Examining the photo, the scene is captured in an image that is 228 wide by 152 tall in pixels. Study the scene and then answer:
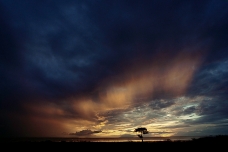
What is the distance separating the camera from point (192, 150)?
29.0 metres

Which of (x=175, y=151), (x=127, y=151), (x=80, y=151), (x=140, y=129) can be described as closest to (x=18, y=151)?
(x=80, y=151)

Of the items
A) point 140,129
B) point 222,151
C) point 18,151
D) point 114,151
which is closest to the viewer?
point 222,151

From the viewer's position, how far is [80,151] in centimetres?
3125

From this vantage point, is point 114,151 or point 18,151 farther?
point 114,151

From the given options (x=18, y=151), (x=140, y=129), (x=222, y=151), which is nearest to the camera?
(x=222, y=151)

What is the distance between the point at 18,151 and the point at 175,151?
2828 centimetres

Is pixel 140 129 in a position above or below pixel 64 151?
above

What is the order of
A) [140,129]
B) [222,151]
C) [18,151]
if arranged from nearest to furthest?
[222,151]
[18,151]
[140,129]

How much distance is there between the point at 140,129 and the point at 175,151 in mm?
42187

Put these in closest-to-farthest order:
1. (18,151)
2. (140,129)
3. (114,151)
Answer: (18,151) → (114,151) → (140,129)

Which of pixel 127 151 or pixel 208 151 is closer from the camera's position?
pixel 208 151

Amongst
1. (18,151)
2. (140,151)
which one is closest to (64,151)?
(18,151)

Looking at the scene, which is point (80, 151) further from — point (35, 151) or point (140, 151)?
point (140, 151)

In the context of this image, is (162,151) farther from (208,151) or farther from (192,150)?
(208,151)
